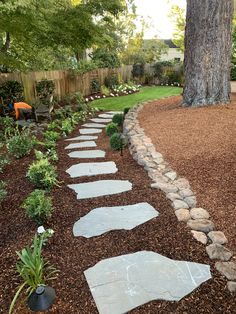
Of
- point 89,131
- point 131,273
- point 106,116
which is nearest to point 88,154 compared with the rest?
point 89,131

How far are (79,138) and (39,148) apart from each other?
1.29 m

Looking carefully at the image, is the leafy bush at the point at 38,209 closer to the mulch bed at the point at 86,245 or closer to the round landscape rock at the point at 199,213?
the mulch bed at the point at 86,245

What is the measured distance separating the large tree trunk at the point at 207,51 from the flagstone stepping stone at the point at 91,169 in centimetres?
330

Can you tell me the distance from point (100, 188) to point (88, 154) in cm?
172

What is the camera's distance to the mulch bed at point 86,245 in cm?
189

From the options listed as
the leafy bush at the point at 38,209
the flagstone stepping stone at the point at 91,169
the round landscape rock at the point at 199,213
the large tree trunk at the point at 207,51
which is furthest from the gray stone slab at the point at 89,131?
the round landscape rock at the point at 199,213

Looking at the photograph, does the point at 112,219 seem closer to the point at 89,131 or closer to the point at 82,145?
the point at 82,145

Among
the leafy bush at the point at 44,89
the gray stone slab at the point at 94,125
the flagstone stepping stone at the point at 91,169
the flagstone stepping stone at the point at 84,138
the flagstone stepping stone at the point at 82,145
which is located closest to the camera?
the flagstone stepping stone at the point at 91,169

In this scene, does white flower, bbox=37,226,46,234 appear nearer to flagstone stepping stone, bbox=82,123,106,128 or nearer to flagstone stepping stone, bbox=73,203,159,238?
flagstone stepping stone, bbox=73,203,159,238

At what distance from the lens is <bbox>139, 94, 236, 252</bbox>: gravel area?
3.02 m

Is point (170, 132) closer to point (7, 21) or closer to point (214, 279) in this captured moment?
point (214, 279)

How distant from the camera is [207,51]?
250 inches

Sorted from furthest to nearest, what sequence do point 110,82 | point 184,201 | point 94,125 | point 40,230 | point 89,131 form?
1. point 110,82
2. point 94,125
3. point 89,131
4. point 184,201
5. point 40,230

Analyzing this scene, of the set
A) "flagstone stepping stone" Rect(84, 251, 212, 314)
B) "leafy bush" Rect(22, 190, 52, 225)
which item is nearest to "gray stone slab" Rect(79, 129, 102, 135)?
"leafy bush" Rect(22, 190, 52, 225)
